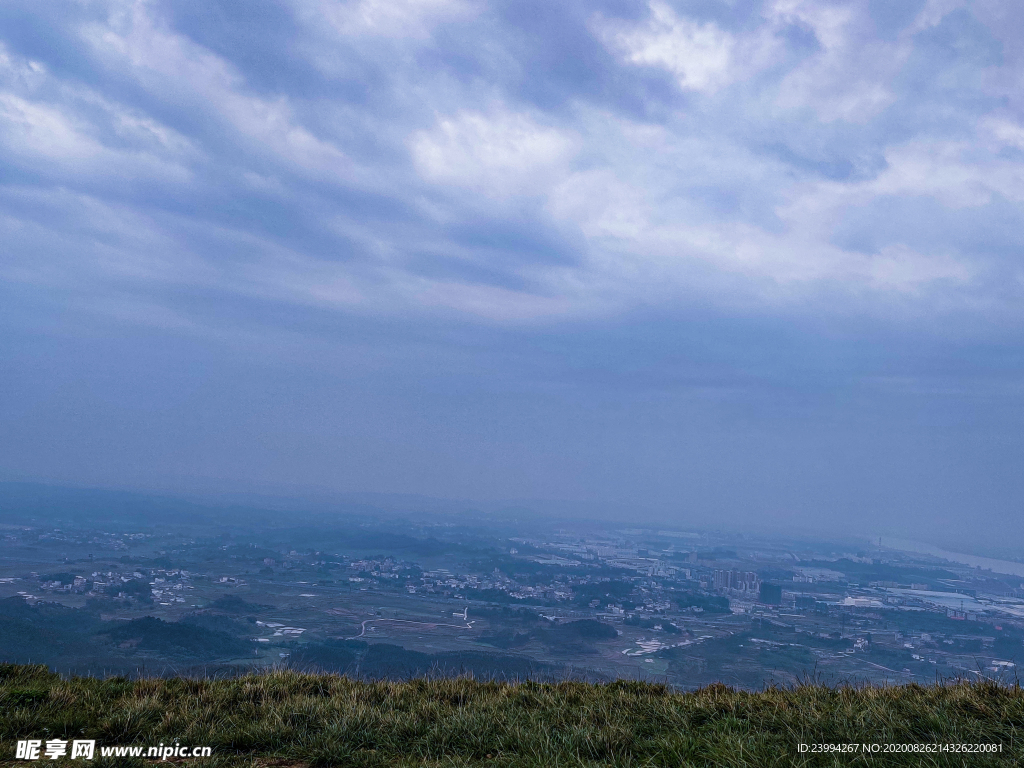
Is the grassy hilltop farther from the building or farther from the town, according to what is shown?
the building

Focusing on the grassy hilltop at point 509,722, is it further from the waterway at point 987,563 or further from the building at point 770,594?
the waterway at point 987,563

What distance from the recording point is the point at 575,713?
668 cm

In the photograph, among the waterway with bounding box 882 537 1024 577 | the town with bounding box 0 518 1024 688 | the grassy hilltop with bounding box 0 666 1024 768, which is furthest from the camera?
the waterway with bounding box 882 537 1024 577

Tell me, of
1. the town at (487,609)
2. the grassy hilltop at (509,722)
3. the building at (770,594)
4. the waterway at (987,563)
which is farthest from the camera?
the waterway at (987,563)

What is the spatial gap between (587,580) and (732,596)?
58.0 ft

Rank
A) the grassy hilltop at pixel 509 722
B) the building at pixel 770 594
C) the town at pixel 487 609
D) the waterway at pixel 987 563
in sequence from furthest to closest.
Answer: the waterway at pixel 987 563 → the building at pixel 770 594 → the town at pixel 487 609 → the grassy hilltop at pixel 509 722

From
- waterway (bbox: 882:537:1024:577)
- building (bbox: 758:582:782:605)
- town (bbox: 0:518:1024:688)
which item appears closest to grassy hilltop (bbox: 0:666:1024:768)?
town (bbox: 0:518:1024:688)

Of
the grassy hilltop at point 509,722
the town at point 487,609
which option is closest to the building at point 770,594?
the town at point 487,609

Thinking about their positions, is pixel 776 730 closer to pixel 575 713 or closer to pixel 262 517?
pixel 575 713

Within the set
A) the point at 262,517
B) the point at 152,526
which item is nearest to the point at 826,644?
the point at 152,526

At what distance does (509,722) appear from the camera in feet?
20.9

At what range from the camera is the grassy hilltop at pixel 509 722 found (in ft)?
16.9

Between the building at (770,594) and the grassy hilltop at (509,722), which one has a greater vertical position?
the grassy hilltop at (509,722)

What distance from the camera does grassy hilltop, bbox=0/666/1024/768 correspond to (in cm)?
516
